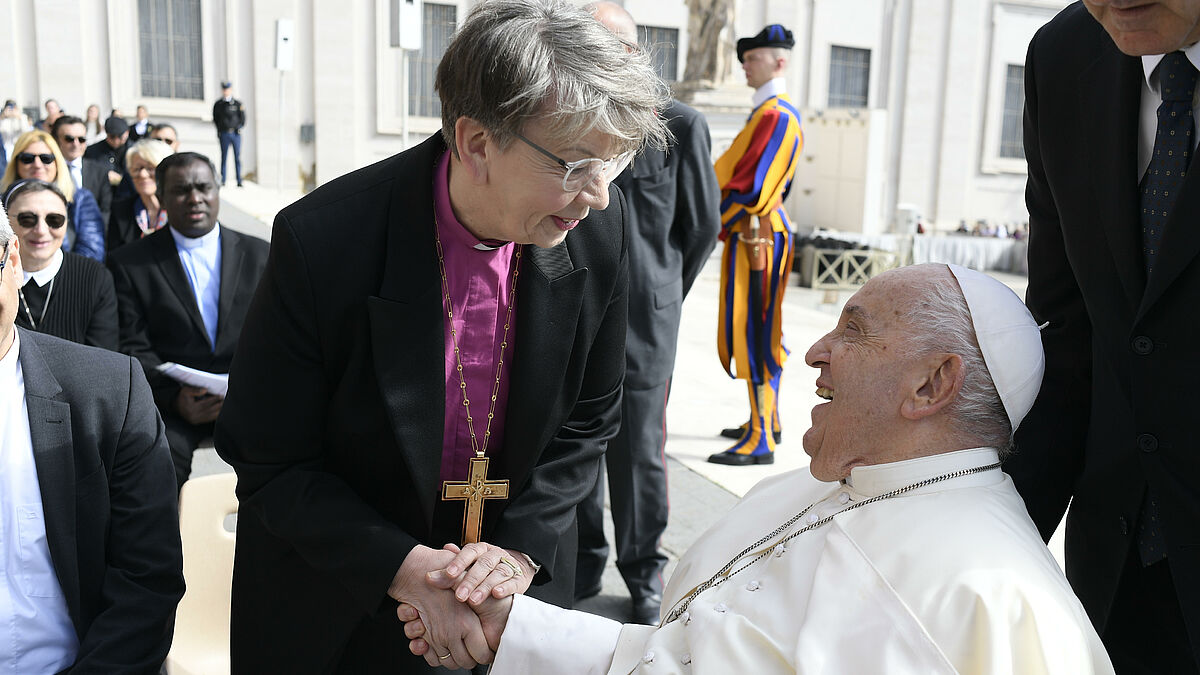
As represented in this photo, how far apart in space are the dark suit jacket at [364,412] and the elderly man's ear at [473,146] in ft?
0.45

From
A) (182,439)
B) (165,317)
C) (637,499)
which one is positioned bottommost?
(637,499)

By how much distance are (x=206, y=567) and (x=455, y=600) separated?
1.20 m

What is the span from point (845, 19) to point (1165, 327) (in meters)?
26.9

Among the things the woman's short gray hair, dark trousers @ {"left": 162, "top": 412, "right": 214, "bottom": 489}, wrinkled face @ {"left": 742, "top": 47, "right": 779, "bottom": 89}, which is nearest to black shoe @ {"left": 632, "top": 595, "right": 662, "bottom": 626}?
dark trousers @ {"left": 162, "top": 412, "right": 214, "bottom": 489}

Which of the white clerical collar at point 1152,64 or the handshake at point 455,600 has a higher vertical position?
the white clerical collar at point 1152,64

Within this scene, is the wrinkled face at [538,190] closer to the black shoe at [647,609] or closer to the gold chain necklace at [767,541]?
the gold chain necklace at [767,541]

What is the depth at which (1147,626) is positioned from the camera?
1978 millimetres

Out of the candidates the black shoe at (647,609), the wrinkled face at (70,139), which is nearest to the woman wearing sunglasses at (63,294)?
the black shoe at (647,609)

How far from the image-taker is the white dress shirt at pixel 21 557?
2.11 metres

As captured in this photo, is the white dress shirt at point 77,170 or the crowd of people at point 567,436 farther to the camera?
the white dress shirt at point 77,170

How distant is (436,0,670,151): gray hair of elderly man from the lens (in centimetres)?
168

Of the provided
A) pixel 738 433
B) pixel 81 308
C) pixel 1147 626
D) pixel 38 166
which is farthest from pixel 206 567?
pixel 38 166

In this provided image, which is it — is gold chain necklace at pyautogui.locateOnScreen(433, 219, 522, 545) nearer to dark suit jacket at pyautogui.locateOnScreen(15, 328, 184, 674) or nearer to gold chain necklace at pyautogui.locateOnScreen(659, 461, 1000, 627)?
gold chain necklace at pyautogui.locateOnScreen(659, 461, 1000, 627)

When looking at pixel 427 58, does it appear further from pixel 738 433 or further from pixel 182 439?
pixel 182 439
